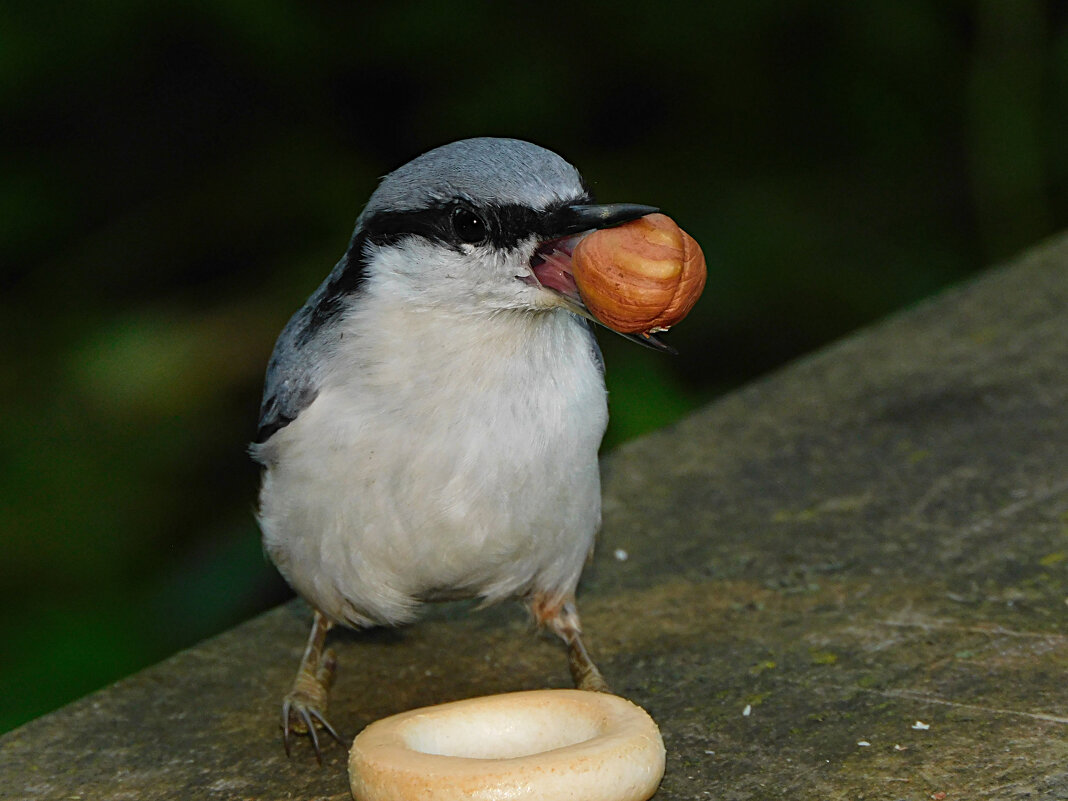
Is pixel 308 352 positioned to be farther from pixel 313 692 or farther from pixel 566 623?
pixel 566 623

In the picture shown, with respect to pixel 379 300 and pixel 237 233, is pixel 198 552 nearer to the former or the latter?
pixel 237 233

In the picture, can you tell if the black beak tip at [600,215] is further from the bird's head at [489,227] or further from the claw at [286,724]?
the claw at [286,724]

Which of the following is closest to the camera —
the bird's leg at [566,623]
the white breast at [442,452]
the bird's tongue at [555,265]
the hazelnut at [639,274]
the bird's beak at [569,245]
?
the hazelnut at [639,274]

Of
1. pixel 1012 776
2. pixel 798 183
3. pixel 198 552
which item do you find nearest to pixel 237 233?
pixel 198 552

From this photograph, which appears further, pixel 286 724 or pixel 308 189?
pixel 308 189

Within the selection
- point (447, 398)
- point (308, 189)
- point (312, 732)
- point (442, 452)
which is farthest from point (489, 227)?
point (308, 189)

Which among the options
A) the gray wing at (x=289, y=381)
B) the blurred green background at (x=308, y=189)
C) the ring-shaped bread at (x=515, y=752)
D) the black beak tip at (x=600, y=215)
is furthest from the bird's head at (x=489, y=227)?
the blurred green background at (x=308, y=189)

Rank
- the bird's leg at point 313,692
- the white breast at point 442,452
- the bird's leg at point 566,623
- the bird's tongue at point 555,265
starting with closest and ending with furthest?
the bird's tongue at point 555,265 → the white breast at point 442,452 → the bird's leg at point 313,692 → the bird's leg at point 566,623
